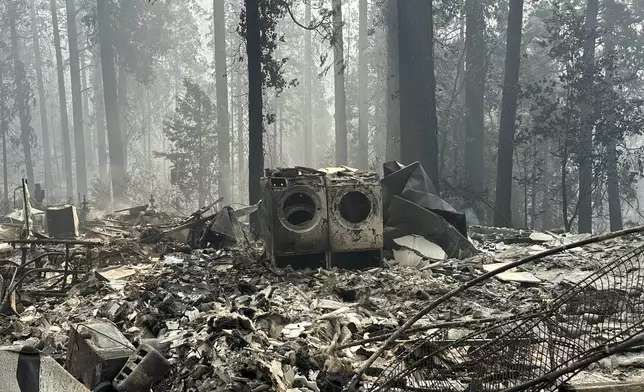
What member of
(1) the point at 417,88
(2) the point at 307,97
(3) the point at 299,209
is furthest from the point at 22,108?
(3) the point at 299,209

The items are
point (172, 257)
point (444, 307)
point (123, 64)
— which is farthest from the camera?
point (123, 64)

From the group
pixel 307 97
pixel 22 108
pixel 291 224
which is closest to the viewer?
pixel 291 224

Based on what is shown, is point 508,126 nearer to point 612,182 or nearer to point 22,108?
point 612,182

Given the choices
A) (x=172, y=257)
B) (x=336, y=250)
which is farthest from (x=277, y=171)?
(x=172, y=257)

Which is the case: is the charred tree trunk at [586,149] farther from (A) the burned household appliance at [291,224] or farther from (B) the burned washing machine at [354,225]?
(A) the burned household appliance at [291,224]

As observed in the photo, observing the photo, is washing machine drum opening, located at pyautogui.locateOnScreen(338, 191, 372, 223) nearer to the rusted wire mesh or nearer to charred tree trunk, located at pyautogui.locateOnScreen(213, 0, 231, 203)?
the rusted wire mesh

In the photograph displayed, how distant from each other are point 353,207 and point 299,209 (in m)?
1.00

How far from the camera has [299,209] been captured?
919 cm

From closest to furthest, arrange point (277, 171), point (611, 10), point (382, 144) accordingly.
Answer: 1. point (277, 171)
2. point (611, 10)
3. point (382, 144)

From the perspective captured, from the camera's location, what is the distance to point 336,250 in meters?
8.93

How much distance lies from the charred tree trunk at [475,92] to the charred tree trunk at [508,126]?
16.9 feet

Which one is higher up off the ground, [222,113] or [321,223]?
[222,113]

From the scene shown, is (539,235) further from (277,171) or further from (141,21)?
(141,21)

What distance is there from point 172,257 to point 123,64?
24.8m
